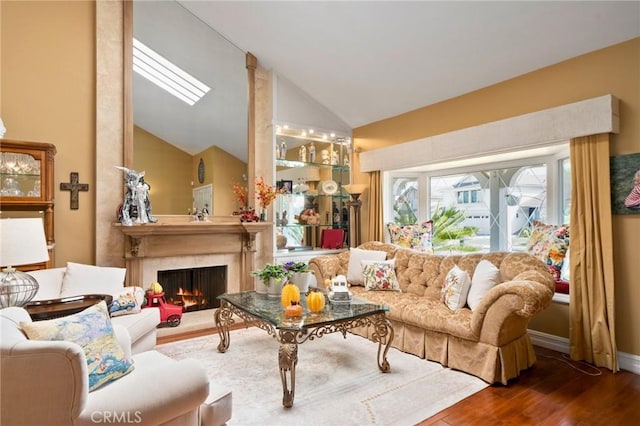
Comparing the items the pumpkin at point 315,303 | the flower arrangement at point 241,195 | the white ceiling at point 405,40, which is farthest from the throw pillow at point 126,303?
the white ceiling at point 405,40

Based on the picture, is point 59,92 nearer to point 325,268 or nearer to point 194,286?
point 194,286

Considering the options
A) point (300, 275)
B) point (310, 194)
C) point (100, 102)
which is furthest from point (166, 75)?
point (300, 275)

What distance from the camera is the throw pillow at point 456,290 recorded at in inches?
121

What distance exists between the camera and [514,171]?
3977 mm

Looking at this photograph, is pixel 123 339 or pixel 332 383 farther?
pixel 332 383

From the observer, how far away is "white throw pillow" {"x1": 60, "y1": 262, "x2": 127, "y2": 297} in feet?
9.67

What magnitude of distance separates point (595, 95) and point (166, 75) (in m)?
4.37

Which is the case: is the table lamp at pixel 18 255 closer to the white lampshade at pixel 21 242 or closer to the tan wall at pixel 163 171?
the white lampshade at pixel 21 242

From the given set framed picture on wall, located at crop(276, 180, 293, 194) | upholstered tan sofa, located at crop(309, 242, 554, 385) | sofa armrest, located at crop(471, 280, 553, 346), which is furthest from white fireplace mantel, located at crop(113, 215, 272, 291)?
sofa armrest, located at crop(471, 280, 553, 346)

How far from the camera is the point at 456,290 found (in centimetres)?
311

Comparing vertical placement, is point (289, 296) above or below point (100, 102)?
below

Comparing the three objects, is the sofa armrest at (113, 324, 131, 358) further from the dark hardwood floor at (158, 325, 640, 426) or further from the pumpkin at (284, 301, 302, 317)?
the dark hardwood floor at (158, 325, 640, 426)

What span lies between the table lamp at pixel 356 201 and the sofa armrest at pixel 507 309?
2.65 metres

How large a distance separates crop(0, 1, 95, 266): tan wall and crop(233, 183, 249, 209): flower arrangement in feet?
5.04
